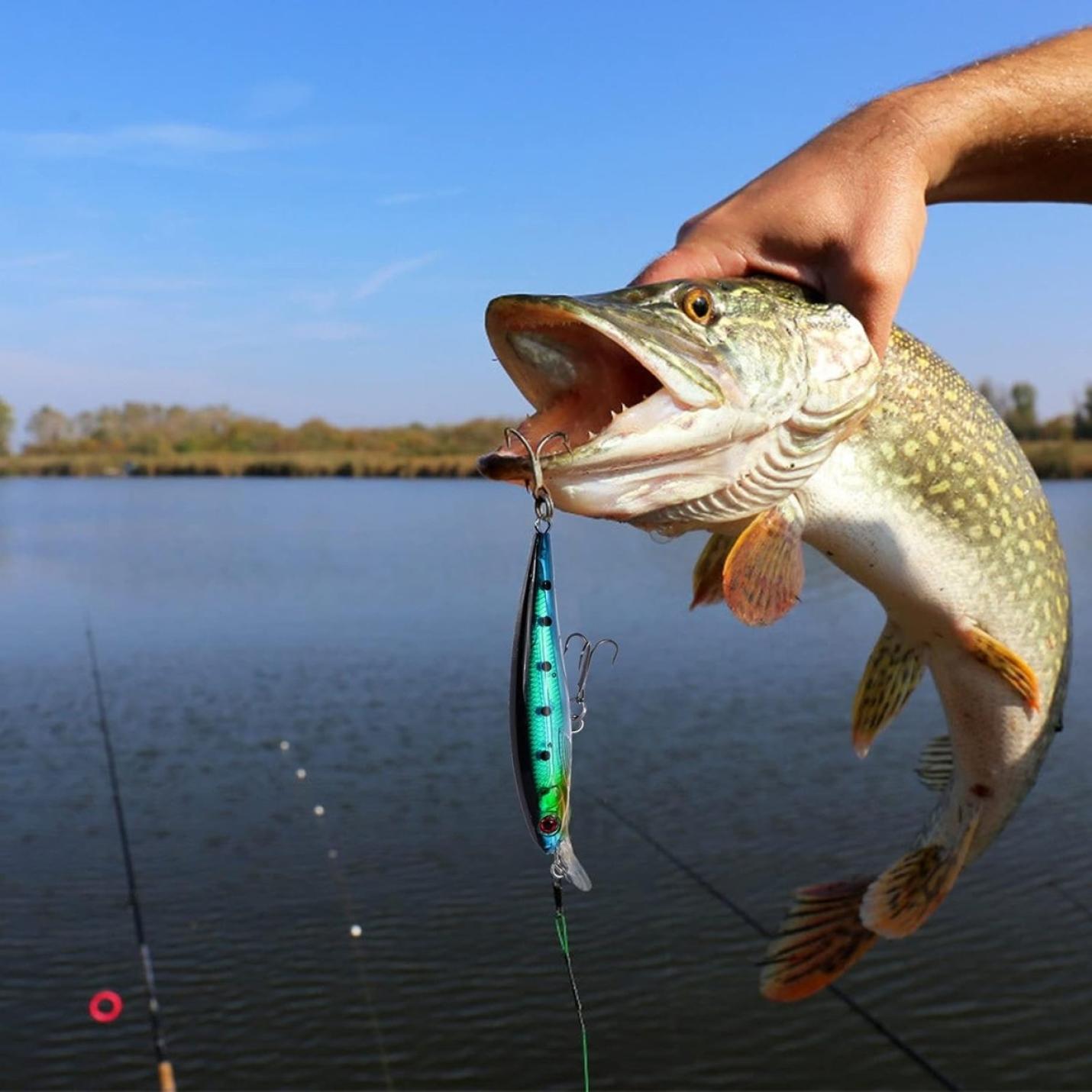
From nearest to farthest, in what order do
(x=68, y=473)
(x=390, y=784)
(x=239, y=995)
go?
1. (x=239, y=995)
2. (x=390, y=784)
3. (x=68, y=473)

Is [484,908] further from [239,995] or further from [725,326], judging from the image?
[725,326]

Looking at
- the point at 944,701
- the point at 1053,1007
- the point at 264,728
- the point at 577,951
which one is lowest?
the point at 1053,1007

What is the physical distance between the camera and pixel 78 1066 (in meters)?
6.63

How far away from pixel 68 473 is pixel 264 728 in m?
73.7

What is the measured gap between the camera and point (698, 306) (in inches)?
66.6

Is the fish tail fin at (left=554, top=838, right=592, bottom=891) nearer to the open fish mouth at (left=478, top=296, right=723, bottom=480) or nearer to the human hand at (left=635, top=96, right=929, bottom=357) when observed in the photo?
the open fish mouth at (left=478, top=296, right=723, bottom=480)

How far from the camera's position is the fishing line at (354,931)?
22.2 feet

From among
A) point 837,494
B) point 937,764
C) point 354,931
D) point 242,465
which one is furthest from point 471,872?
point 242,465

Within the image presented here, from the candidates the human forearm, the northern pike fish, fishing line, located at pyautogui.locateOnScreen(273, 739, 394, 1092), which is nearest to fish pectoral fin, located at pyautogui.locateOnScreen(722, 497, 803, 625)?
the northern pike fish

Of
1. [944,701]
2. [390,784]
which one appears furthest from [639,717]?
[944,701]

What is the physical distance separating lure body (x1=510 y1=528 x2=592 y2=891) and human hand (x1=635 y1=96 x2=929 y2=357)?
24.4 inches

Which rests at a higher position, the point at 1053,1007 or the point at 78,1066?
the point at 78,1066

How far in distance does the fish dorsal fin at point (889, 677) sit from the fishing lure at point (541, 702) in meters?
0.94

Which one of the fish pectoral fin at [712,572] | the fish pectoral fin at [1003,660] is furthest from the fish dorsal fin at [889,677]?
the fish pectoral fin at [712,572]
